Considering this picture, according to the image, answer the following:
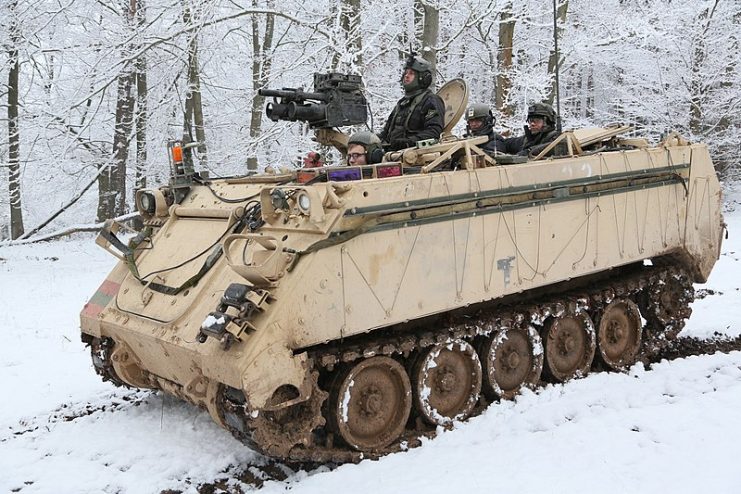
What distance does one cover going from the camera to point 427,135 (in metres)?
7.04

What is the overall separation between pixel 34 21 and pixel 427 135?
10368mm

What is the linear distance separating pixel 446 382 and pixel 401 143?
2.46 meters

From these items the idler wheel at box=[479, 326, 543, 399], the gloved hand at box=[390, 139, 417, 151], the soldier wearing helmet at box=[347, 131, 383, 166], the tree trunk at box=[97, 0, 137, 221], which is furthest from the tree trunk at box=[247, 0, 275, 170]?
the idler wheel at box=[479, 326, 543, 399]

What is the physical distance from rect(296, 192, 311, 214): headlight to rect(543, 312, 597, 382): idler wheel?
2944 mm

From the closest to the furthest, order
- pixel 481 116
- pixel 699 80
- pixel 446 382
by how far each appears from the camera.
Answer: pixel 446 382
pixel 481 116
pixel 699 80

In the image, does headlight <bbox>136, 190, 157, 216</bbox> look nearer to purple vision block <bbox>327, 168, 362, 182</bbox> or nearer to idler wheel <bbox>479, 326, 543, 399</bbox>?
purple vision block <bbox>327, 168, 362, 182</bbox>

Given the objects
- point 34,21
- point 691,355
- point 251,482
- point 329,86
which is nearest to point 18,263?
point 34,21

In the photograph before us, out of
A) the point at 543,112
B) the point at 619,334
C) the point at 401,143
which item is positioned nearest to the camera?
the point at 401,143

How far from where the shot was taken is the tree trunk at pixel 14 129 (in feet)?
45.8

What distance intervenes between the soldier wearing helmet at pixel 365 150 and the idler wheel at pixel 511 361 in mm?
1799

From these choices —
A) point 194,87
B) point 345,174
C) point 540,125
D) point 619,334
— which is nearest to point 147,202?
point 345,174

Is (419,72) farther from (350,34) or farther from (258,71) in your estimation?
(258,71)

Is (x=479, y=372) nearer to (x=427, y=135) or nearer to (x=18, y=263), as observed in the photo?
(x=427, y=135)

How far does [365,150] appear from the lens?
20.3 ft
